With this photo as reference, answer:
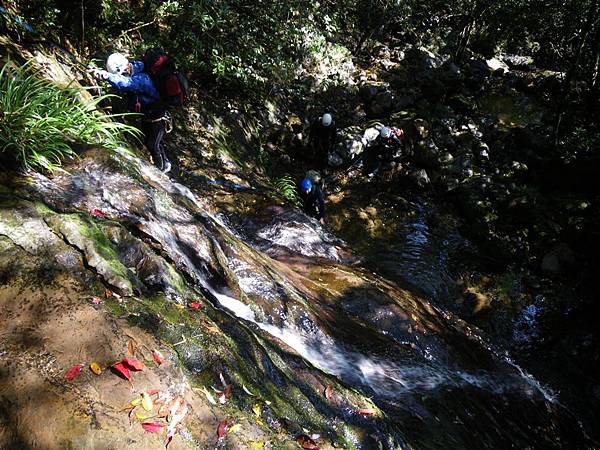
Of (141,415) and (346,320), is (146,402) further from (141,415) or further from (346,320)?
(346,320)

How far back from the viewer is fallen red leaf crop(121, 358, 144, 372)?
228 cm

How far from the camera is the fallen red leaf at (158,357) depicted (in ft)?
7.93

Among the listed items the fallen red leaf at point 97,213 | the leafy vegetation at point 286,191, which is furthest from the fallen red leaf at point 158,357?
the leafy vegetation at point 286,191

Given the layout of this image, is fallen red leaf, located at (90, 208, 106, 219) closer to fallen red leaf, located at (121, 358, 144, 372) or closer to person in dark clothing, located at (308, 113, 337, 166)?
fallen red leaf, located at (121, 358, 144, 372)

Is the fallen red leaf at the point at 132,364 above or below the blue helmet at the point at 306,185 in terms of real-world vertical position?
below

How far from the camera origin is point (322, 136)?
1259 centimetres

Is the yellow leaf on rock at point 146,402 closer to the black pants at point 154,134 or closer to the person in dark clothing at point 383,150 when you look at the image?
the black pants at point 154,134

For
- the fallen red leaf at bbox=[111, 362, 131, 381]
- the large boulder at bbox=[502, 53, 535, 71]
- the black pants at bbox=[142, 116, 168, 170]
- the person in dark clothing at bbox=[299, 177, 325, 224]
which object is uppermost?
the large boulder at bbox=[502, 53, 535, 71]

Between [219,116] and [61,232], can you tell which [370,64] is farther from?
[61,232]

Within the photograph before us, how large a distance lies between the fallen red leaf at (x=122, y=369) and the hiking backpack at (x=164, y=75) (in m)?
4.66

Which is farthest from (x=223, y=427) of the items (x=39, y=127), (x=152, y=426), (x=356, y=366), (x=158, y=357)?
(x=39, y=127)

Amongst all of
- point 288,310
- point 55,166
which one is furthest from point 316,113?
point 55,166

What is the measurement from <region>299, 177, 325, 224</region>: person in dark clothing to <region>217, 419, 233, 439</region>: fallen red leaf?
7.79m

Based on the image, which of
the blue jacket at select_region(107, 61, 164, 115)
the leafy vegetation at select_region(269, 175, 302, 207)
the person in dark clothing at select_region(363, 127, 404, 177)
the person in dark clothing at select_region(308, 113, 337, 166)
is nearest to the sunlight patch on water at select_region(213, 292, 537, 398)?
the blue jacket at select_region(107, 61, 164, 115)
